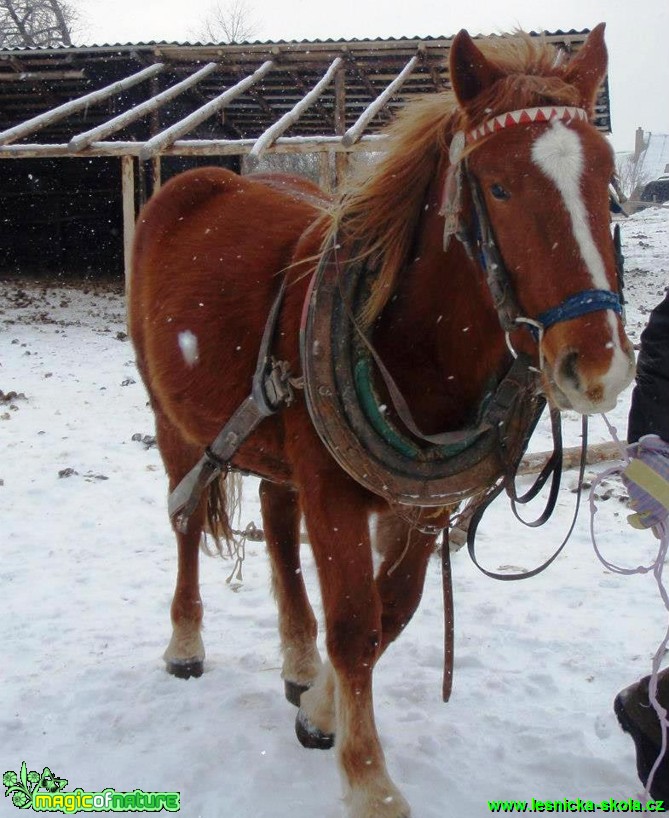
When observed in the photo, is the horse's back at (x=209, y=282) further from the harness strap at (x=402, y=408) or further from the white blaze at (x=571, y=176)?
the white blaze at (x=571, y=176)

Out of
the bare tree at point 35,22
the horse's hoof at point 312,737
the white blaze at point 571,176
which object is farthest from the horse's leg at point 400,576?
the bare tree at point 35,22

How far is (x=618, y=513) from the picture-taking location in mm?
4234

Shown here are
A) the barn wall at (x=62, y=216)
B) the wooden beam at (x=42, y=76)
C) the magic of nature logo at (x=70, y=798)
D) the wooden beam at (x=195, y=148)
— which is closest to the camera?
the magic of nature logo at (x=70, y=798)

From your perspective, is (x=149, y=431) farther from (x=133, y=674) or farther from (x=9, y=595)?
(x=133, y=674)

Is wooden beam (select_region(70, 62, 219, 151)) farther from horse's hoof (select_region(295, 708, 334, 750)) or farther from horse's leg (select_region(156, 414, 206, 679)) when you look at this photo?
horse's hoof (select_region(295, 708, 334, 750))

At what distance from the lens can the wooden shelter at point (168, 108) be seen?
913 cm

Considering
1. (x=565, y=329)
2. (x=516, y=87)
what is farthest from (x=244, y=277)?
(x=565, y=329)

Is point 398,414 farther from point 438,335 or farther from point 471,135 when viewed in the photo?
point 471,135

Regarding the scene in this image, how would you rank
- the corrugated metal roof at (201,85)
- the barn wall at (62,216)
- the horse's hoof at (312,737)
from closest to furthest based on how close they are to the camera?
the horse's hoof at (312,737)
the corrugated metal roof at (201,85)
the barn wall at (62,216)

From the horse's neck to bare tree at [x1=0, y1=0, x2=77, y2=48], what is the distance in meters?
27.2

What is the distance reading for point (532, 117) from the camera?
4.97 ft

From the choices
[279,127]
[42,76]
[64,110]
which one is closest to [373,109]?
[279,127]

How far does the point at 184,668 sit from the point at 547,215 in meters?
2.19

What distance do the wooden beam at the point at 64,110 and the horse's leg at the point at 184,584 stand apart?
25.6ft
